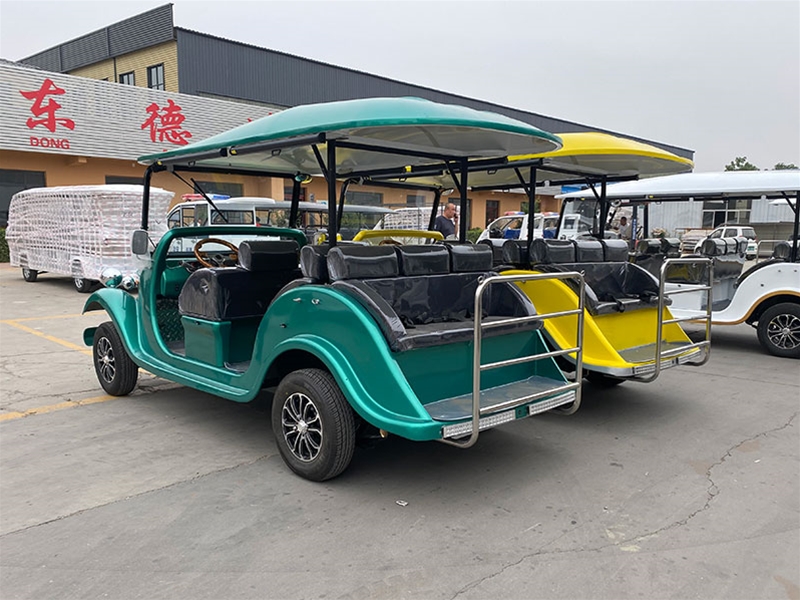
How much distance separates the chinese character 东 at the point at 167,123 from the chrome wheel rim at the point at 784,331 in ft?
56.9

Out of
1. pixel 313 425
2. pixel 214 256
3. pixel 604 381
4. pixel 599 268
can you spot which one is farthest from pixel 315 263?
pixel 604 381

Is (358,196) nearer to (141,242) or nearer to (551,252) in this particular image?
(551,252)

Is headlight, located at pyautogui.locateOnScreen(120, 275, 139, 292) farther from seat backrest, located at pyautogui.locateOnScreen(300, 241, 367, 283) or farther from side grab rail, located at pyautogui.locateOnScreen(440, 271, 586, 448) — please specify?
side grab rail, located at pyautogui.locateOnScreen(440, 271, 586, 448)

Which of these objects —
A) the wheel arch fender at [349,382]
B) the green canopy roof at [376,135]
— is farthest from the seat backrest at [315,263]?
the green canopy roof at [376,135]

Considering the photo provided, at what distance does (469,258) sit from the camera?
4.73m

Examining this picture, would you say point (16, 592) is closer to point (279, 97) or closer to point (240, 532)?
point (240, 532)

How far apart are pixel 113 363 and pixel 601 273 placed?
463cm

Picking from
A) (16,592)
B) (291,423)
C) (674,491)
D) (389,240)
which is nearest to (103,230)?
(389,240)

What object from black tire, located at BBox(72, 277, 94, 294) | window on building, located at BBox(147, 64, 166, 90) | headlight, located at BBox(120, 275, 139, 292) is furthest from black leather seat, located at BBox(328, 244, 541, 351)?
window on building, located at BBox(147, 64, 166, 90)

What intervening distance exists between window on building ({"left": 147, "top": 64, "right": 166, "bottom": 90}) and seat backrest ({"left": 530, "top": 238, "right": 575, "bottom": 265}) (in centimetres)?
2183

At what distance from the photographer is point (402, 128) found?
393cm

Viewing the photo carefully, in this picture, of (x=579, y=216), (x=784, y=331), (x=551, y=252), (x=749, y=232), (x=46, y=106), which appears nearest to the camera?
(x=551, y=252)

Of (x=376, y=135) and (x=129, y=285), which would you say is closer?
(x=376, y=135)

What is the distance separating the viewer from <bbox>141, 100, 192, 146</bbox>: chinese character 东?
19.5 meters
